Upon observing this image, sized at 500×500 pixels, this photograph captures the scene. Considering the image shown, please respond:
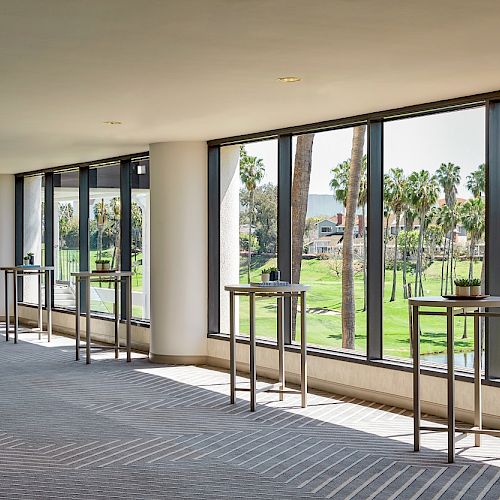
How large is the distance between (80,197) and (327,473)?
8062mm

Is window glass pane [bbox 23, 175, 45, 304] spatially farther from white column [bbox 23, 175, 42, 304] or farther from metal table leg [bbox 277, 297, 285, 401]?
metal table leg [bbox 277, 297, 285, 401]

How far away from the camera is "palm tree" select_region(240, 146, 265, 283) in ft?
30.4

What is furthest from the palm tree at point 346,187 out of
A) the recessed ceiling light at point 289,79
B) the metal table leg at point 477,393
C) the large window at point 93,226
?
the large window at point 93,226

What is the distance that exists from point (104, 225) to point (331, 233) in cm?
456

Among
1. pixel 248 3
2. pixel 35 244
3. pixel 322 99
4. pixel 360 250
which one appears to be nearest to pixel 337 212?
pixel 360 250

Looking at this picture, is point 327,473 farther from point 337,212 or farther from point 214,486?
point 337,212

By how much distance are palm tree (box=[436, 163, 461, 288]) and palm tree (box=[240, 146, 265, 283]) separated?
2541 millimetres

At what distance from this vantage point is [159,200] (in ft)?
31.9

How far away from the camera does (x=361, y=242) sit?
7.91 m

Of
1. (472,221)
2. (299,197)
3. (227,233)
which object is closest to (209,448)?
(472,221)

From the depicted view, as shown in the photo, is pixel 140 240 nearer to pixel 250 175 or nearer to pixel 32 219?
pixel 250 175

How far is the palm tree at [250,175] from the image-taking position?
9.27 metres

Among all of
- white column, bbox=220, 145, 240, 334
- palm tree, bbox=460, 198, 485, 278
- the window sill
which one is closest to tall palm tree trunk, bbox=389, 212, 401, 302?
the window sill

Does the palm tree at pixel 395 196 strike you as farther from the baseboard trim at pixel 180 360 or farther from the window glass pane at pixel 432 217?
the baseboard trim at pixel 180 360
